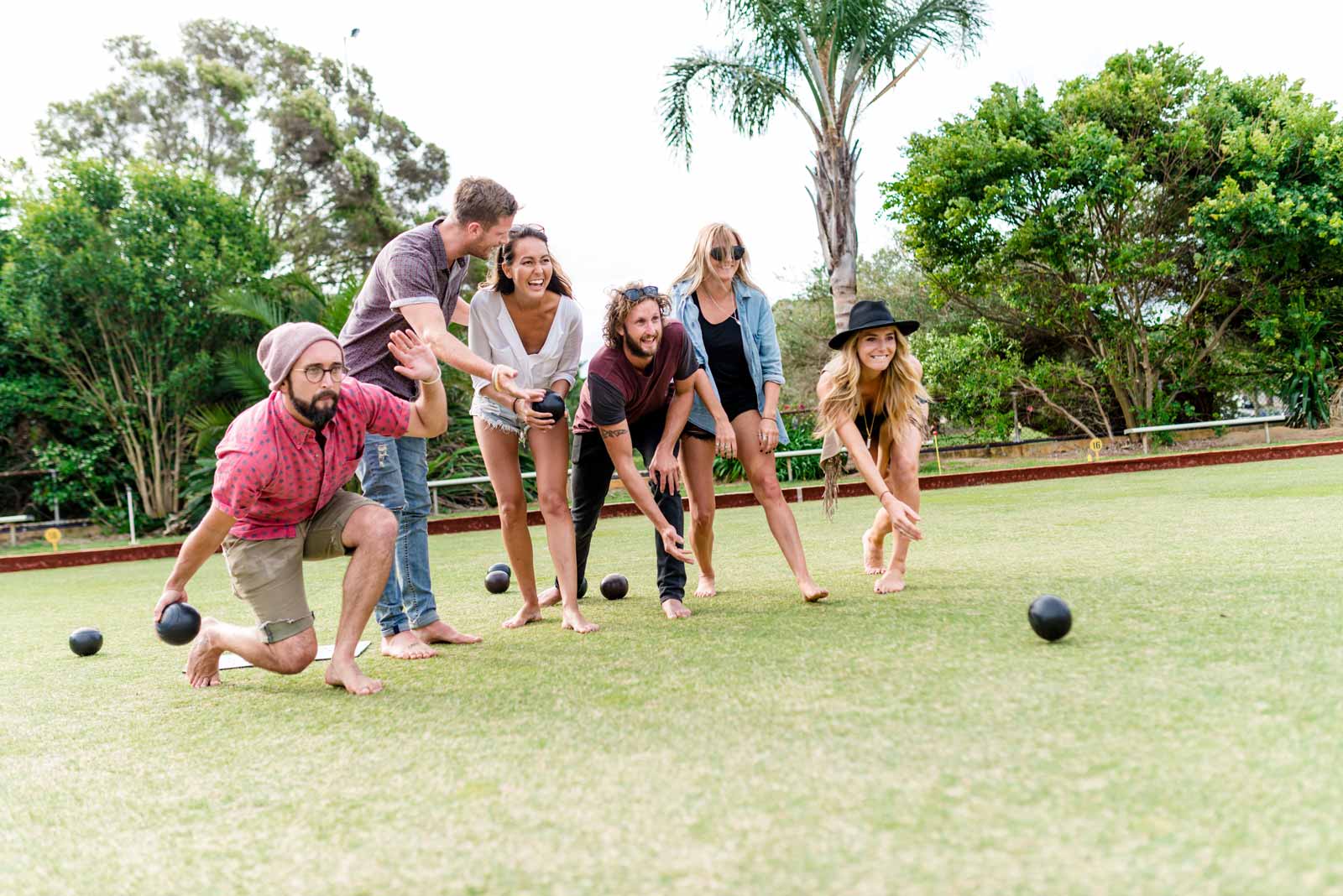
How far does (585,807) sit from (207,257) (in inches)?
678

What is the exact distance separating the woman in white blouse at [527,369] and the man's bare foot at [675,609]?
1.27ft

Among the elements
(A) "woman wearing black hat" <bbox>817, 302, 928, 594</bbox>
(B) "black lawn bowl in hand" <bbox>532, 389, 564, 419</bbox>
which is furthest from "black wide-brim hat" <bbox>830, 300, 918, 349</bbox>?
(B) "black lawn bowl in hand" <bbox>532, 389, 564, 419</bbox>

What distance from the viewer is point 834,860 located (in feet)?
5.20

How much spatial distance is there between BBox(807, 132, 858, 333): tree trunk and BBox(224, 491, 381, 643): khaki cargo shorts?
1269 cm

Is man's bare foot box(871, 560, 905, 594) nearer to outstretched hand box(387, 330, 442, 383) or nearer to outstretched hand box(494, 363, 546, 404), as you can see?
outstretched hand box(494, 363, 546, 404)

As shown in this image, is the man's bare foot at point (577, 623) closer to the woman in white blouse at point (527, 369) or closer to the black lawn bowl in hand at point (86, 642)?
the woman in white blouse at point (527, 369)

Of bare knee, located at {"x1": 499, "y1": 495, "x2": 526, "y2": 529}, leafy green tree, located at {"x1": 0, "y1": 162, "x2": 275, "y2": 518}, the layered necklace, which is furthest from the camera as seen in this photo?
leafy green tree, located at {"x1": 0, "y1": 162, "x2": 275, "y2": 518}

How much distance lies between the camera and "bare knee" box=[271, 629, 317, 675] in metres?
3.46

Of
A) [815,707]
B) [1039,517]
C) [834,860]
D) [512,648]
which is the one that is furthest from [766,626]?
[1039,517]

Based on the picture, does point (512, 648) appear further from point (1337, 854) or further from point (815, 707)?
point (1337, 854)

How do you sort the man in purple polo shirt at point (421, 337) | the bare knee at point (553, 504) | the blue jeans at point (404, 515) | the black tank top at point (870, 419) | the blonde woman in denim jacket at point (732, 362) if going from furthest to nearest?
the black tank top at point (870, 419) → the blonde woman in denim jacket at point (732, 362) → the bare knee at point (553, 504) → the blue jeans at point (404, 515) → the man in purple polo shirt at point (421, 337)

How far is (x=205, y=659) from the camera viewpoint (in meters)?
3.58

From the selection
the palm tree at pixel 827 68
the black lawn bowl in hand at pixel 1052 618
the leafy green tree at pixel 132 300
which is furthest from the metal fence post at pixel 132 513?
the black lawn bowl in hand at pixel 1052 618

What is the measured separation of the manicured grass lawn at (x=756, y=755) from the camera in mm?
1601
